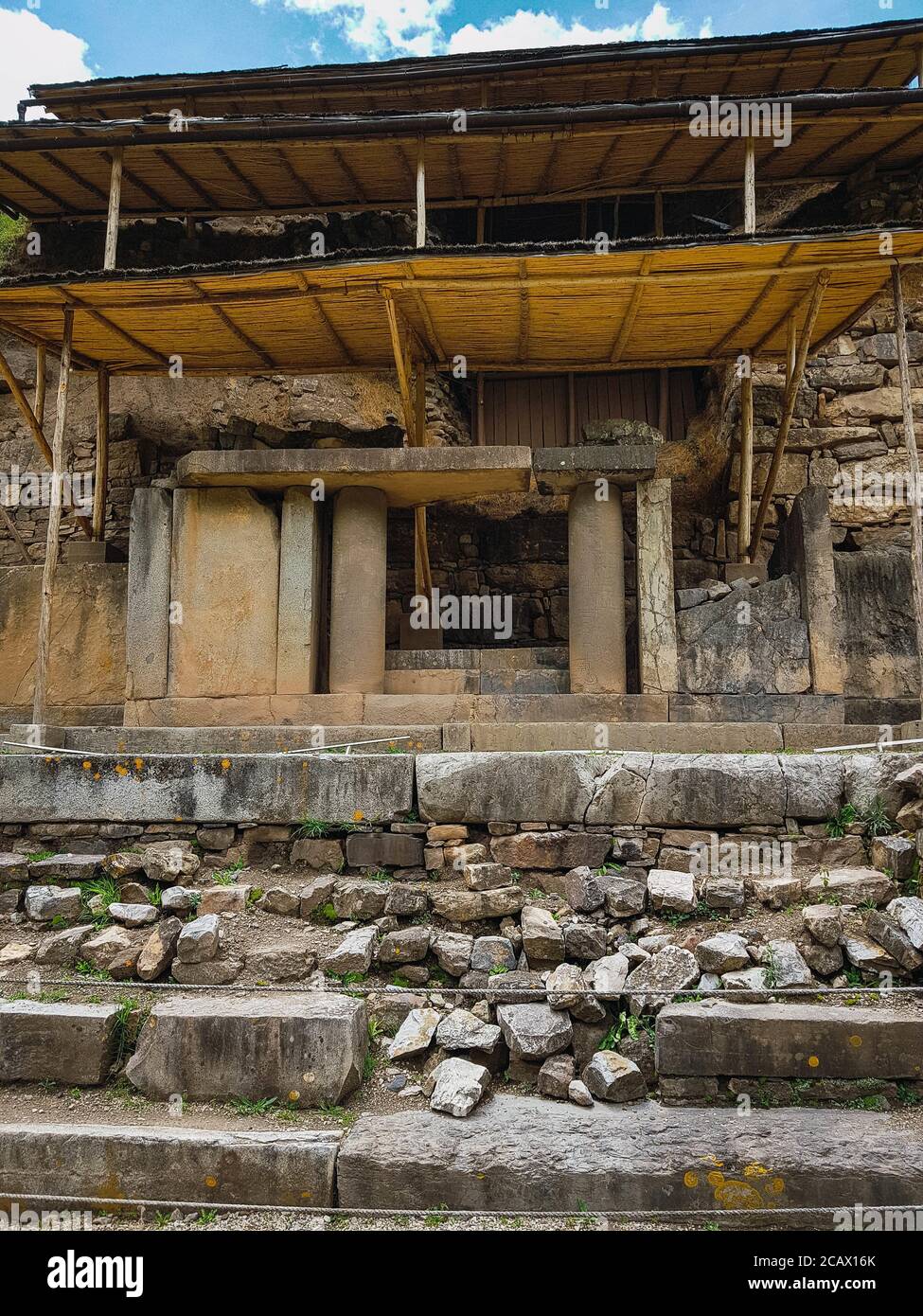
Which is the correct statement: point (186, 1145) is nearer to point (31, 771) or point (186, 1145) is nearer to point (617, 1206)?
point (617, 1206)

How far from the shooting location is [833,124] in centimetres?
867

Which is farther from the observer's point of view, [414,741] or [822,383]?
[822,383]

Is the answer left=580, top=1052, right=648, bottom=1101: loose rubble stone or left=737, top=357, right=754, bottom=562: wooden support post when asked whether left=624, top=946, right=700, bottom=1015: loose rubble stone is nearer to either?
left=580, top=1052, right=648, bottom=1101: loose rubble stone

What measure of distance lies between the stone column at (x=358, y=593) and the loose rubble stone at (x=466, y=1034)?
3211mm

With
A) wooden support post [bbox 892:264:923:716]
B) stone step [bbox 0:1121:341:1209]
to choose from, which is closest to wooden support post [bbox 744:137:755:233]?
wooden support post [bbox 892:264:923:716]

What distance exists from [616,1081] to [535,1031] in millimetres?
410

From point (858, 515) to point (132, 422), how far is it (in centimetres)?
931

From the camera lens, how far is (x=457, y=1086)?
11.9 ft

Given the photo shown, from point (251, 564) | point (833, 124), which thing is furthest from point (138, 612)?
point (833, 124)

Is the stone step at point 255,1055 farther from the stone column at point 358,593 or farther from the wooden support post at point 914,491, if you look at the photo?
the wooden support post at point 914,491

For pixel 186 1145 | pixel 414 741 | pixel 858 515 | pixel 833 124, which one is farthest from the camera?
pixel 858 515

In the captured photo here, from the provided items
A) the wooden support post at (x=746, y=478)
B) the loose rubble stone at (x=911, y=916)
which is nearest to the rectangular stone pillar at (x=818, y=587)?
the wooden support post at (x=746, y=478)

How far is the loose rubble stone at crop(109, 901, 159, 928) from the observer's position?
4672 mm

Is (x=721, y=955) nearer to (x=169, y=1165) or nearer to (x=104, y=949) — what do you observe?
(x=169, y=1165)
